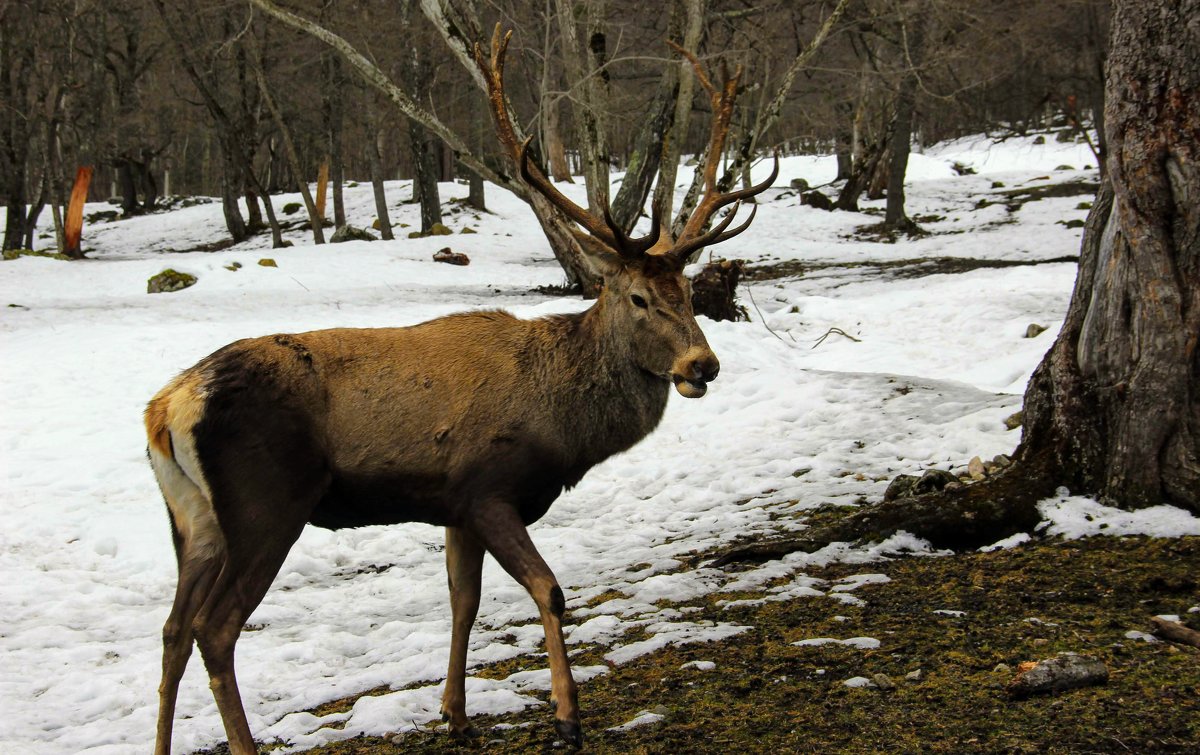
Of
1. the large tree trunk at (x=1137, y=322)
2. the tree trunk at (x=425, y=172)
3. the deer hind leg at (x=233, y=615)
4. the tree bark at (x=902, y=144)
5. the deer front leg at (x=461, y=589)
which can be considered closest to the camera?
the deer hind leg at (x=233, y=615)

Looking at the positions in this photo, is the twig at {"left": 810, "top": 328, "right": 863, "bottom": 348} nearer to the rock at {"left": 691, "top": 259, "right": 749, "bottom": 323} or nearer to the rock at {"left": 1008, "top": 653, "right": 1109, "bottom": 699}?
the rock at {"left": 691, "top": 259, "right": 749, "bottom": 323}

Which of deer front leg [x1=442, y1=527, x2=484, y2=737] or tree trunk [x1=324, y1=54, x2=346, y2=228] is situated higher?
tree trunk [x1=324, y1=54, x2=346, y2=228]

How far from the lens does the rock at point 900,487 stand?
6571mm

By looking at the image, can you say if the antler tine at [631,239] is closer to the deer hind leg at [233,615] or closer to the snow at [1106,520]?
the deer hind leg at [233,615]

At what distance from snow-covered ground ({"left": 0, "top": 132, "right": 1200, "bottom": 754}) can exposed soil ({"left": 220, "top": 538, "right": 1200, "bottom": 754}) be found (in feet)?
0.76

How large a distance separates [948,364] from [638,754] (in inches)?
378

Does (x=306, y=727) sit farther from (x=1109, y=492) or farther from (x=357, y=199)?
(x=357, y=199)

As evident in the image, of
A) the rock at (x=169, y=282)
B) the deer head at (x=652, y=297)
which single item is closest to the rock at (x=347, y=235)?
the rock at (x=169, y=282)

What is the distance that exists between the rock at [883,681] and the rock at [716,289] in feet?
31.9

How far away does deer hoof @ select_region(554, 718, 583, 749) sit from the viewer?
12.2ft

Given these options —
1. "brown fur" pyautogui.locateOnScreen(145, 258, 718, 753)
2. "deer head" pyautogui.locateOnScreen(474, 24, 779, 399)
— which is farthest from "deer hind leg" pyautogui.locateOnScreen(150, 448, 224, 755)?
"deer head" pyautogui.locateOnScreen(474, 24, 779, 399)

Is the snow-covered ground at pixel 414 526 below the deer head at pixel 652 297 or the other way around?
below

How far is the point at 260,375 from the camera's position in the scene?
13.9 ft

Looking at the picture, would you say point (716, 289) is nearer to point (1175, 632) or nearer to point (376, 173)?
point (1175, 632)
